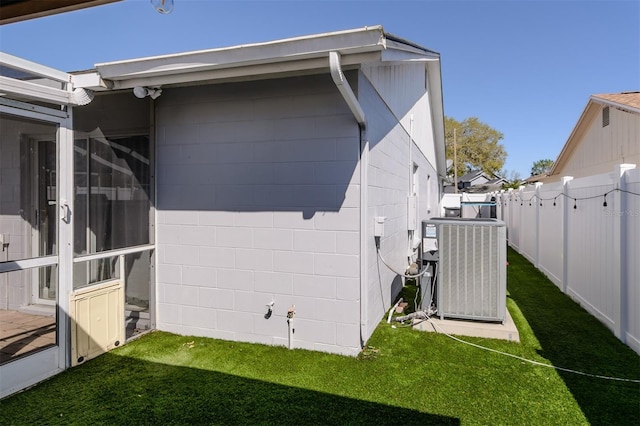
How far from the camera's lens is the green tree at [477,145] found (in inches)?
1411

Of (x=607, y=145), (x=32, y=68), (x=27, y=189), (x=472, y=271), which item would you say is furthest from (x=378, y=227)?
(x=607, y=145)

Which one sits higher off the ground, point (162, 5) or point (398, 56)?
point (398, 56)

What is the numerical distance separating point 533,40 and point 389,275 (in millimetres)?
10157

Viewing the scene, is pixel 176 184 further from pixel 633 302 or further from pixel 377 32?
pixel 633 302

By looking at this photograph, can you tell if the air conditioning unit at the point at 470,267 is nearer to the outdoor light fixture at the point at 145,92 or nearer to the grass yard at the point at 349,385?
the grass yard at the point at 349,385

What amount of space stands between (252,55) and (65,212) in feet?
7.34

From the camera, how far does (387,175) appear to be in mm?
4828

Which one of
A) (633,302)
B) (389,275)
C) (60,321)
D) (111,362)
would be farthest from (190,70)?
(633,302)

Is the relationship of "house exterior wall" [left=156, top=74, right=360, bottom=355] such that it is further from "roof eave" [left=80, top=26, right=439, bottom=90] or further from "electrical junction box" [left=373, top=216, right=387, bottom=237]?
"roof eave" [left=80, top=26, right=439, bottom=90]

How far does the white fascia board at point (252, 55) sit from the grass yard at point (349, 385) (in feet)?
8.89

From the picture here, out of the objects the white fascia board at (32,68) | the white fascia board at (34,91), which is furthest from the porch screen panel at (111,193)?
the white fascia board at (32,68)

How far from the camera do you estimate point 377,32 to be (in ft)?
8.39

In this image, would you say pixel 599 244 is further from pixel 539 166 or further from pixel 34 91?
pixel 539 166

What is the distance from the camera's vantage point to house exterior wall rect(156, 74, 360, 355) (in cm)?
356
